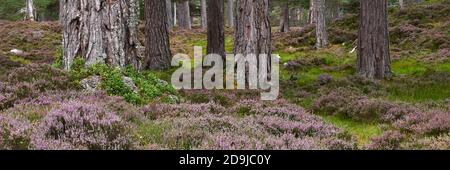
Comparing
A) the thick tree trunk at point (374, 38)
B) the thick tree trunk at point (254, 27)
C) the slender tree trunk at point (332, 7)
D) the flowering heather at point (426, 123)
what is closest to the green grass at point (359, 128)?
the flowering heather at point (426, 123)

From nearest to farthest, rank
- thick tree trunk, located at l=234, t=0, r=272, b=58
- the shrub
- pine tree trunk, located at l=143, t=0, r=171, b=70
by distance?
the shrub → thick tree trunk, located at l=234, t=0, r=272, b=58 → pine tree trunk, located at l=143, t=0, r=171, b=70

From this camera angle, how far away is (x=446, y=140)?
651 centimetres

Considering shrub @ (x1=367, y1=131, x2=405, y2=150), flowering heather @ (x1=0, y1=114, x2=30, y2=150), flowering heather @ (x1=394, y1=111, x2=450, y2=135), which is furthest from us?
flowering heather @ (x1=394, y1=111, x2=450, y2=135)

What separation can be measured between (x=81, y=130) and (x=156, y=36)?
12604 millimetres

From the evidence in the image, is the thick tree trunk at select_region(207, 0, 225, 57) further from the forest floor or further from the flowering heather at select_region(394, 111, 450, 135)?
the flowering heather at select_region(394, 111, 450, 135)

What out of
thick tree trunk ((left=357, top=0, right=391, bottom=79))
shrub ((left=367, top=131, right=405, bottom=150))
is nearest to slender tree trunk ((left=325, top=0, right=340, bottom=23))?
thick tree trunk ((left=357, top=0, right=391, bottom=79))

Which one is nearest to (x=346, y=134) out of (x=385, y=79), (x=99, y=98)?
(x=99, y=98)

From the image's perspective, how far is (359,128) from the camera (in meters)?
9.11

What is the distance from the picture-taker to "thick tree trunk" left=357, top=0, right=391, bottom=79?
602 inches

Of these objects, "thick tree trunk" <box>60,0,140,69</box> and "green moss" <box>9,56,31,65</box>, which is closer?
"thick tree trunk" <box>60,0,140,69</box>

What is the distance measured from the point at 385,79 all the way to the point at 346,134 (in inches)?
328

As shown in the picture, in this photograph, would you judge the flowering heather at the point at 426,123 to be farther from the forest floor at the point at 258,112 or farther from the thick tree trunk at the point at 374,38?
the thick tree trunk at the point at 374,38

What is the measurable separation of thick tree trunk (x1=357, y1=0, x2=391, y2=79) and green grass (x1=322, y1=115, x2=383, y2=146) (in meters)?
5.54
